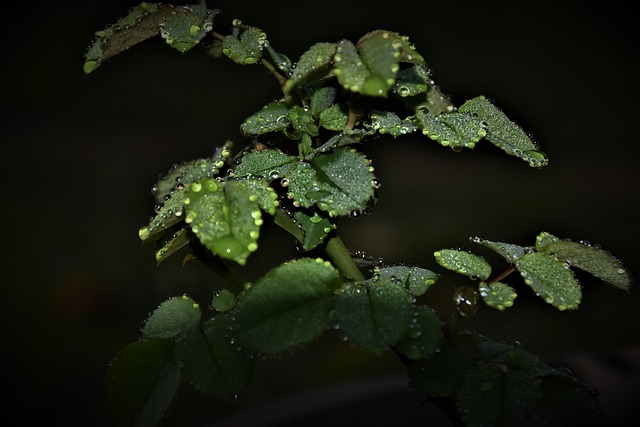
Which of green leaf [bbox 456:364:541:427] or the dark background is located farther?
the dark background

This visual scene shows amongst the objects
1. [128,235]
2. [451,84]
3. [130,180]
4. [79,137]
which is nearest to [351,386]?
[128,235]

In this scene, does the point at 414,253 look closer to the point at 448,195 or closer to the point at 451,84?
the point at 448,195

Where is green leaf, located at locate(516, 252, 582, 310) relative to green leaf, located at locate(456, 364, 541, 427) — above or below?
above

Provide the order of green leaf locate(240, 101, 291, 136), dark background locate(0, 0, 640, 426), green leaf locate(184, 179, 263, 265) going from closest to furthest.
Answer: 1. green leaf locate(184, 179, 263, 265)
2. green leaf locate(240, 101, 291, 136)
3. dark background locate(0, 0, 640, 426)

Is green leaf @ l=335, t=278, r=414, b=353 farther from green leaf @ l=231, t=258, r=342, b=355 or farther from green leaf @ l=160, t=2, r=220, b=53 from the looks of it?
green leaf @ l=160, t=2, r=220, b=53

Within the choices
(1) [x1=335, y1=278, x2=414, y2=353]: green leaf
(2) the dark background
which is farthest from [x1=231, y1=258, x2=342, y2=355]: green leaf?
(2) the dark background

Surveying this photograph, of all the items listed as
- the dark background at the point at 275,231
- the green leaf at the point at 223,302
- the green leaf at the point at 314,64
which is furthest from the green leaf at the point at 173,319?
the dark background at the point at 275,231

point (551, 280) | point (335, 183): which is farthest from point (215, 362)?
point (551, 280)
